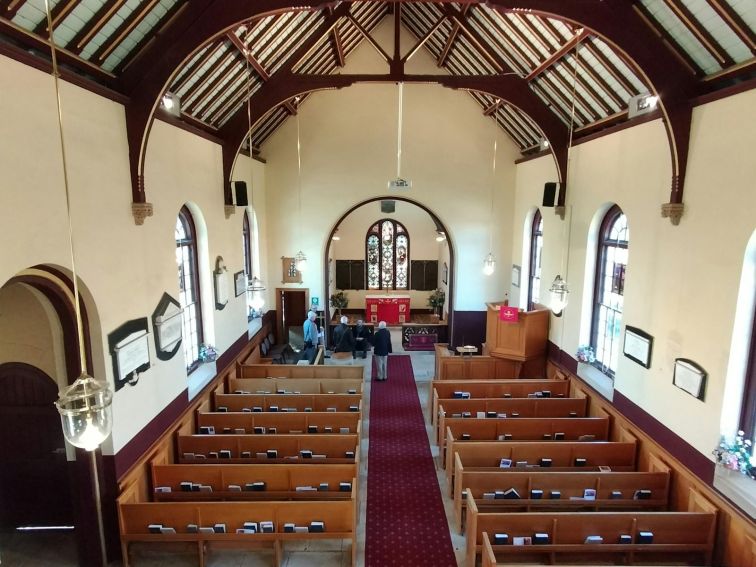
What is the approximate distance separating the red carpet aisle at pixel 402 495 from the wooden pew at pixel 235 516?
618 millimetres

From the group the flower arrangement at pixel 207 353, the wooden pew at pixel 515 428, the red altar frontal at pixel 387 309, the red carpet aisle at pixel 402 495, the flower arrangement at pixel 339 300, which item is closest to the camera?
the red carpet aisle at pixel 402 495

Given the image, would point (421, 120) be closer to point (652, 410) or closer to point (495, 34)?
point (495, 34)

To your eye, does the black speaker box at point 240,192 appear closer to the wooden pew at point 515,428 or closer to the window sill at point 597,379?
the wooden pew at point 515,428

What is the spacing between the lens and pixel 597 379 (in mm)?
7965

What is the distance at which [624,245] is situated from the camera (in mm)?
7508

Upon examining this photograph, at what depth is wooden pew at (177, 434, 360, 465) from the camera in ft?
21.0

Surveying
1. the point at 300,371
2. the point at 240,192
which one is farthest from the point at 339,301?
the point at 240,192

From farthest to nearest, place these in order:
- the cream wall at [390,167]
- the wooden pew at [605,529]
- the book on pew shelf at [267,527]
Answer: the cream wall at [390,167], the book on pew shelf at [267,527], the wooden pew at [605,529]

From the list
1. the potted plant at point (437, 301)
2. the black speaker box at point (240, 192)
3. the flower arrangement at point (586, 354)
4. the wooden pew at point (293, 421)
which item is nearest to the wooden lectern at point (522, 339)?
the flower arrangement at point (586, 354)

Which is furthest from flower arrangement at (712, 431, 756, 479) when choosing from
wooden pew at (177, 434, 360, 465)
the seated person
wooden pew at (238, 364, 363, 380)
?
the seated person

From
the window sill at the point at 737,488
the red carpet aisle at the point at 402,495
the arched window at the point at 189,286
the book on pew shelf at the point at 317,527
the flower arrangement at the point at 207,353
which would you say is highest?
the arched window at the point at 189,286

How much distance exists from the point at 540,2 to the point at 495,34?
3199 mm

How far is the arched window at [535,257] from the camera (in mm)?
11022

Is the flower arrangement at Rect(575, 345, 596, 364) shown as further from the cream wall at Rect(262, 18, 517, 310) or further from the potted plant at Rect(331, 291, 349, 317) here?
the potted plant at Rect(331, 291, 349, 317)
